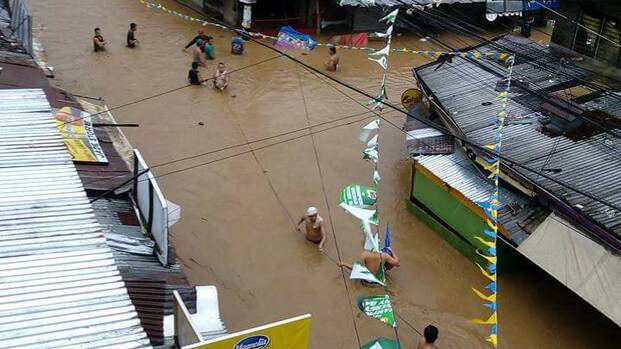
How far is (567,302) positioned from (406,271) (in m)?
2.99

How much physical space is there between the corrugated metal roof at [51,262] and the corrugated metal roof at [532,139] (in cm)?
753

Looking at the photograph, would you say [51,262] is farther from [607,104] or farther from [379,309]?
[607,104]

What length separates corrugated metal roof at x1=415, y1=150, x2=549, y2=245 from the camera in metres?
11.1

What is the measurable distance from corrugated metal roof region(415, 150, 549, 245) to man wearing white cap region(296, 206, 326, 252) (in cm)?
255

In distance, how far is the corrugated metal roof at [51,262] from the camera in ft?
16.3

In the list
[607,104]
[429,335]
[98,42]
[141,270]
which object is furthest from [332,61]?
[141,270]

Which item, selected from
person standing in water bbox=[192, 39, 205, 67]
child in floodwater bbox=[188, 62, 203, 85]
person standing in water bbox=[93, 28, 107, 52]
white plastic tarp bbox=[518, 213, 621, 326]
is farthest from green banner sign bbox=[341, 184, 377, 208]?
person standing in water bbox=[93, 28, 107, 52]

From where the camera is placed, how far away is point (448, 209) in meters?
12.6

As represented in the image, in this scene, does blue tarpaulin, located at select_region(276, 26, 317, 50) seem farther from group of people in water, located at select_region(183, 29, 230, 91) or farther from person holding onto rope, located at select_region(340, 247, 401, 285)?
person holding onto rope, located at select_region(340, 247, 401, 285)

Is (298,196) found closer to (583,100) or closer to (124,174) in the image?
(124,174)

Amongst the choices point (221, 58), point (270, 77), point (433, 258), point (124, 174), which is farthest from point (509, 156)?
point (221, 58)

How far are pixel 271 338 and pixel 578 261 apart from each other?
5978mm

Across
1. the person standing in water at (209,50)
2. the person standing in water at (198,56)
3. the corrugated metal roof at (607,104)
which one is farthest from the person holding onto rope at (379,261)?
the person standing in water at (209,50)

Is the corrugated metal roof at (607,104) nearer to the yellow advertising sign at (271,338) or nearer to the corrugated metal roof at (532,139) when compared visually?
the corrugated metal roof at (532,139)
